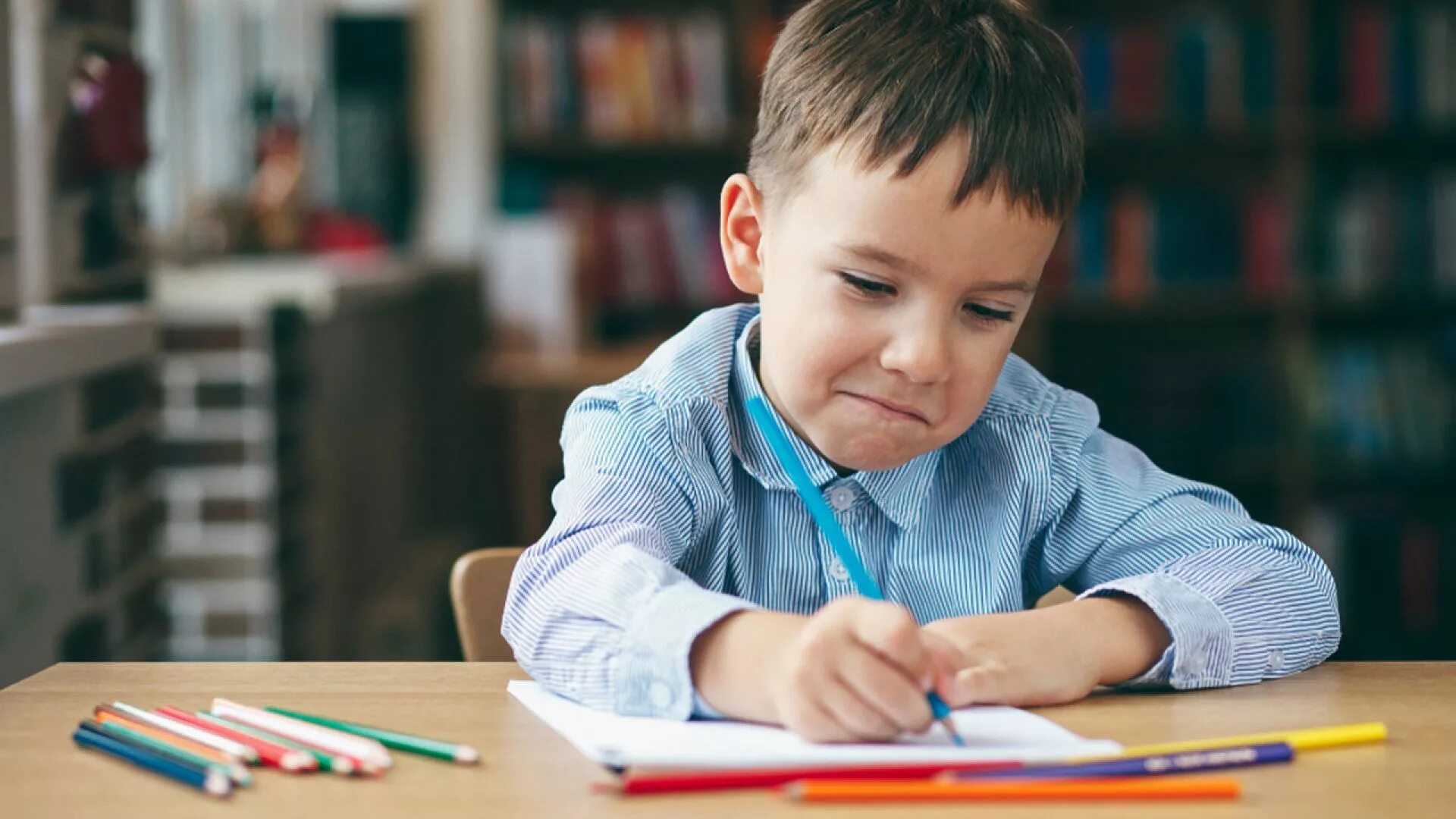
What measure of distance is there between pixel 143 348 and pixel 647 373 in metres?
0.90

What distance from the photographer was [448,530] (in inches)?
170

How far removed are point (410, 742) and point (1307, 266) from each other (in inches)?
139

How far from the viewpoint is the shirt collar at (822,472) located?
109 cm

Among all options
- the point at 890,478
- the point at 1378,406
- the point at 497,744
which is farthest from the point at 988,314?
the point at 1378,406

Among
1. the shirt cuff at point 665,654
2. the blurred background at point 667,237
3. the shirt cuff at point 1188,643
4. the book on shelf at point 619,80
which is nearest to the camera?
the shirt cuff at point 665,654

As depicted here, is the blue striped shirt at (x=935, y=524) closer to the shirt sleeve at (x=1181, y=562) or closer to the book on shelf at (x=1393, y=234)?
the shirt sleeve at (x=1181, y=562)

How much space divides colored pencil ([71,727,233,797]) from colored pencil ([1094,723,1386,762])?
41cm

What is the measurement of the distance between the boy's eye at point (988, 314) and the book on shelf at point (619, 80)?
3040mm

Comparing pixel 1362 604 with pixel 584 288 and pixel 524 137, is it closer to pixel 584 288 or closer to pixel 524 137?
pixel 584 288

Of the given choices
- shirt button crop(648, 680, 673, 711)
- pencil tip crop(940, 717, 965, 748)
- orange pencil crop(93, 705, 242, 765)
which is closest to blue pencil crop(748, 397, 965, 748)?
pencil tip crop(940, 717, 965, 748)

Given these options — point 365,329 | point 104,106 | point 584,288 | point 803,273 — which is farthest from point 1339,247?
point 803,273

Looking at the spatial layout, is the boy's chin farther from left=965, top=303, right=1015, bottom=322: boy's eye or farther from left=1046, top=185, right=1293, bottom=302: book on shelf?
left=1046, top=185, right=1293, bottom=302: book on shelf

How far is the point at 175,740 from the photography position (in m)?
0.75

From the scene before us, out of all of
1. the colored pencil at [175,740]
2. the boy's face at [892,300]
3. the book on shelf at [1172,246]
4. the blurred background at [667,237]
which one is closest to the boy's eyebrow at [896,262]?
the boy's face at [892,300]
